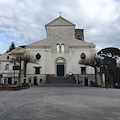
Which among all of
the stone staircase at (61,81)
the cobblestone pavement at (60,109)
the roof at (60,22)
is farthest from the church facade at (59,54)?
the cobblestone pavement at (60,109)

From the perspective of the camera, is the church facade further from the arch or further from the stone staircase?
the stone staircase

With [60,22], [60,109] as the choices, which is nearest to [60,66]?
[60,22]

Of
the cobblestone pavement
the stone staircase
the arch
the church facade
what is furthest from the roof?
the cobblestone pavement

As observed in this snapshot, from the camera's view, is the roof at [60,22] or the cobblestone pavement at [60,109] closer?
the cobblestone pavement at [60,109]

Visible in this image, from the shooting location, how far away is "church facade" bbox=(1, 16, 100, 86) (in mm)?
35728

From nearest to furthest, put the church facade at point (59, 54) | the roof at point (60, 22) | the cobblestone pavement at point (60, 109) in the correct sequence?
the cobblestone pavement at point (60, 109), the church facade at point (59, 54), the roof at point (60, 22)

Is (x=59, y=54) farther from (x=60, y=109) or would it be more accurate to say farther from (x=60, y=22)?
(x=60, y=109)

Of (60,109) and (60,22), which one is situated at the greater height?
(60,22)

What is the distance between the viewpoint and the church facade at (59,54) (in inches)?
1407

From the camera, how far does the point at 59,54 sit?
3756 centimetres

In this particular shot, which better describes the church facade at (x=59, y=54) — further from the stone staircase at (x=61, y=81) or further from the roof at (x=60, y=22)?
the stone staircase at (x=61, y=81)

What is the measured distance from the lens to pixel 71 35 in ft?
127

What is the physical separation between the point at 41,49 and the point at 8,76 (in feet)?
36.2

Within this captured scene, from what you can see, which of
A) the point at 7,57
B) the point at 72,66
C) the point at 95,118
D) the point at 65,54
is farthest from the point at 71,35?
the point at 95,118
